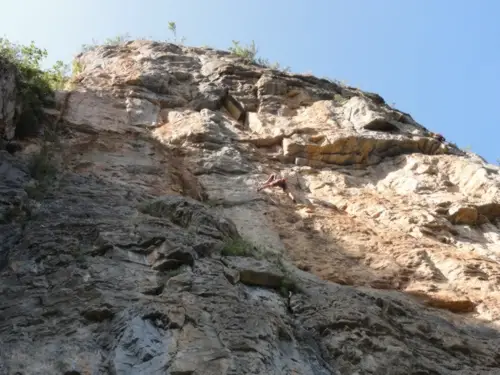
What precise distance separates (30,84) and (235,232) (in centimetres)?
784

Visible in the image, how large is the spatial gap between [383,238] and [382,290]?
82.8 inches

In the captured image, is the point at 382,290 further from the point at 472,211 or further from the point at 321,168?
the point at 321,168

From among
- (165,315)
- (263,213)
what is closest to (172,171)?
(263,213)

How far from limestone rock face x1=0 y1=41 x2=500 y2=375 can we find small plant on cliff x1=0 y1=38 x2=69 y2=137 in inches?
20.9

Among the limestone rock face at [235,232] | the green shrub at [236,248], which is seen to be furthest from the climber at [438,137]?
the green shrub at [236,248]

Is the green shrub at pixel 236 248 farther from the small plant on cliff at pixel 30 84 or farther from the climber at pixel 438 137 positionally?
the climber at pixel 438 137

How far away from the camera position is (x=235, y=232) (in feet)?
35.0

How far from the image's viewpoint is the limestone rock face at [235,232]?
7.14m

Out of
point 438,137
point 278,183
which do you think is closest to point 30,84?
point 278,183

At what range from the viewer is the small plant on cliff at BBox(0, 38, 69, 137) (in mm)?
14195

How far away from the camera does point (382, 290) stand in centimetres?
1116

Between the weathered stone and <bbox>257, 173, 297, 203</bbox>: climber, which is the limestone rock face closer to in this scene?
the weathered stone

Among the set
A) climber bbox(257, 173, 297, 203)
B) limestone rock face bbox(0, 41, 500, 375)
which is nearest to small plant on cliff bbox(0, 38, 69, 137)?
limestone rock face bbox(0, 41, 500, 375)

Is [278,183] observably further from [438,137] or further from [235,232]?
[438,137]
